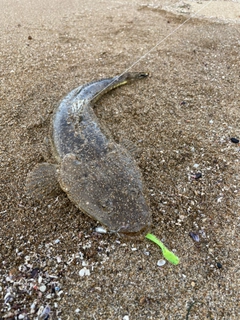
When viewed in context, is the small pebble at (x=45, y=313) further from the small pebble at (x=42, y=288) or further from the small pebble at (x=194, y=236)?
the small pebble at (x=194, y=236)

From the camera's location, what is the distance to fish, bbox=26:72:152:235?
2447 mm

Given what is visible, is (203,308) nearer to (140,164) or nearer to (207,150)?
(140,164)

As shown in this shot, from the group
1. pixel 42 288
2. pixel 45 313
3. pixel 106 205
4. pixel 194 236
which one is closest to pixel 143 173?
pixel 106 205

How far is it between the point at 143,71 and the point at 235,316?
4.03 metres

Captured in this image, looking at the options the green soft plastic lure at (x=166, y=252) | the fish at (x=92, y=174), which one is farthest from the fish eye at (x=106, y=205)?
the green soft plastic lure at (x=166, y=252)

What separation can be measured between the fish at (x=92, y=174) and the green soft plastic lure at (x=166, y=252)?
0.41 ft

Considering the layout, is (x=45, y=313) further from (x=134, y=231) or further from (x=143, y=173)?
(x=143, y=173)

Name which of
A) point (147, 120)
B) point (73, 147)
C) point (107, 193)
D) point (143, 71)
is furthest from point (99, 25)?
point (107, 193)

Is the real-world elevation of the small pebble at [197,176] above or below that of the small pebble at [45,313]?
above

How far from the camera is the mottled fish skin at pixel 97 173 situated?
96.0 inches

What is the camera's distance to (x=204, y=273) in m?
2.31

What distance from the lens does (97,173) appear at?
8.84 feet

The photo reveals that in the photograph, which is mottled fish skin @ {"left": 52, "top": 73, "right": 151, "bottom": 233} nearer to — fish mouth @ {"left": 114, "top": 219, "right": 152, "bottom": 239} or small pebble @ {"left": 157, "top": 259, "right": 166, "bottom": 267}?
fish mouth @ {"left": 114, "top": 219, "right": 152, "bottom": 239}

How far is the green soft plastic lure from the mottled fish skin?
13 cm
